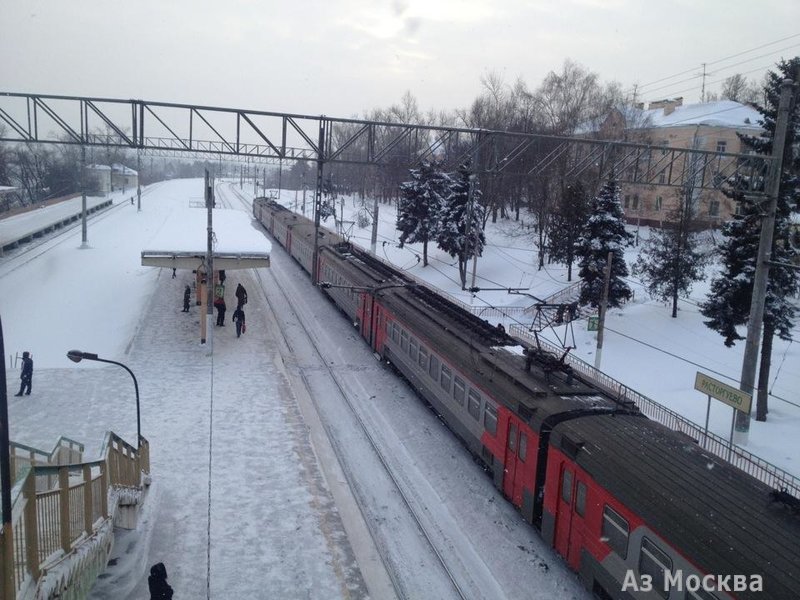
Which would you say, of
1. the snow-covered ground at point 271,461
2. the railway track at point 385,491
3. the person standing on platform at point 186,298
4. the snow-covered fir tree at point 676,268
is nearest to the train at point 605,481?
the snow-covered ground at point 271,461

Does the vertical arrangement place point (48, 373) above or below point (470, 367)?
below

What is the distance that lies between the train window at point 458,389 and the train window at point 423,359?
2.12 meters

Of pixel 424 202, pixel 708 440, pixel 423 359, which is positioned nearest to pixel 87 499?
pixel 423 359

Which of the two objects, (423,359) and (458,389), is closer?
(458,389)

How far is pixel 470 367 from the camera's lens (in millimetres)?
14188

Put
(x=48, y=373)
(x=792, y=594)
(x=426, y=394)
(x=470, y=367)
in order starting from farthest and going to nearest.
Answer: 1. (x=48, y=373)
2. (x=426, y=394)
3. (x=470, y=367)
4. (x=792, y=594)

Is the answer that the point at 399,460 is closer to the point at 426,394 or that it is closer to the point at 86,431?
the point at 426,394

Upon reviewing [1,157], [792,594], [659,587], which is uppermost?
[1,157]

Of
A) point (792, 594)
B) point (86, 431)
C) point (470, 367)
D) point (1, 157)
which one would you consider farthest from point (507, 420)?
point (1, 157)

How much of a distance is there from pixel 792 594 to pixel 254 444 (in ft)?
37.6

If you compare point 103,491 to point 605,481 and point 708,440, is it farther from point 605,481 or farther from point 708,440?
point 708,440

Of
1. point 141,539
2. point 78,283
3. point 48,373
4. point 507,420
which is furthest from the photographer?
point 78,283

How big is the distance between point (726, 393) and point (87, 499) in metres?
12.7

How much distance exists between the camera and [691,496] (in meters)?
7.96
